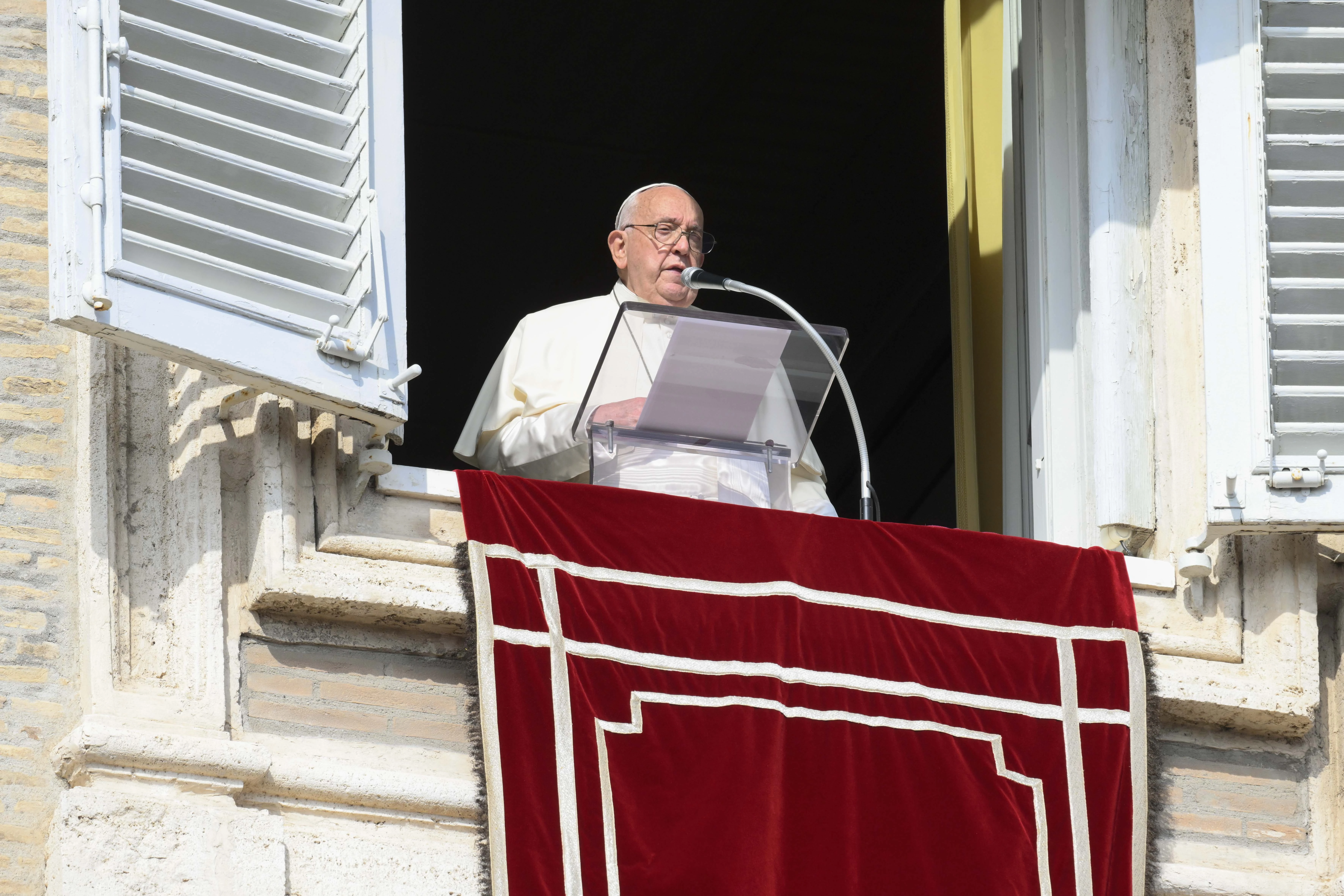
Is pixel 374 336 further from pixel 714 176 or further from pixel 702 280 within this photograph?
pixel 714 176

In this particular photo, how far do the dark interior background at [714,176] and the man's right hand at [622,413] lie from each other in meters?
4.26

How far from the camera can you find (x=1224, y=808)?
6.04 metres

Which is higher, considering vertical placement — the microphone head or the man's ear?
the man's ear

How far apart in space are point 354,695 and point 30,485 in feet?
2.74

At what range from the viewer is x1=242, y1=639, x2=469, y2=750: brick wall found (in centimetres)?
547

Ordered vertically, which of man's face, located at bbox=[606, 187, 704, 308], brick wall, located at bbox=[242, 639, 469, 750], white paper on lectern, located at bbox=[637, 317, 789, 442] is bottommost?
brick wall, located at bbox=[242, 639, 469, 750]

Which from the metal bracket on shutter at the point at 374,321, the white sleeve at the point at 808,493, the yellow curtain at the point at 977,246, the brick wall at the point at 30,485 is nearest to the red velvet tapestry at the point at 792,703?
the metal bracket on shutter at the point at 374,321

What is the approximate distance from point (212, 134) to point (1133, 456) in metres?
2.38

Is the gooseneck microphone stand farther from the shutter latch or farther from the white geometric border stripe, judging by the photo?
the shutter latch

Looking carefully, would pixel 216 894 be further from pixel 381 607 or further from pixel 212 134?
pixel 212 134

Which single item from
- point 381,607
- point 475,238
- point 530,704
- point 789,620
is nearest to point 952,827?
point 789,620

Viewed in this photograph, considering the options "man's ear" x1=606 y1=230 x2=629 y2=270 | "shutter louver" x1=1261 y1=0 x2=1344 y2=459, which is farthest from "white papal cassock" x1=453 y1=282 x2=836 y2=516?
"shutter louver" x1=1261 y1=0 x2=1344 y2=459

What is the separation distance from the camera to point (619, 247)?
7.25m

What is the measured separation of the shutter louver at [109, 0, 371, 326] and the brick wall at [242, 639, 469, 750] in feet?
2.36
